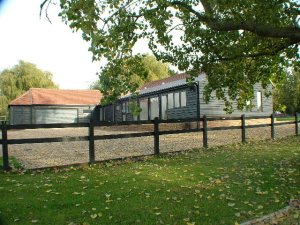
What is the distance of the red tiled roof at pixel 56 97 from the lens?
4212 centimetres

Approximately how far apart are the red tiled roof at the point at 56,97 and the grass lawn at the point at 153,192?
35442 millimetres

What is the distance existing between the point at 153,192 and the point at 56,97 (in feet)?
133

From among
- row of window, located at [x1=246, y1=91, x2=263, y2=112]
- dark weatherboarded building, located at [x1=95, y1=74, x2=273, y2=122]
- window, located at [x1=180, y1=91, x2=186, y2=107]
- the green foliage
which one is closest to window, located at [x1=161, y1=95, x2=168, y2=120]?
dark weatherboarded building, located at [x1=95, y1=74, x2=273, y2=122]

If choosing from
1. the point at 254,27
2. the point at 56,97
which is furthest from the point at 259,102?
the point at 56,97

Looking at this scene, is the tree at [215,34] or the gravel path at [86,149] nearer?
the tree at [215,34]

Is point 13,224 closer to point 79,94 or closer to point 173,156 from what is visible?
point 173,156

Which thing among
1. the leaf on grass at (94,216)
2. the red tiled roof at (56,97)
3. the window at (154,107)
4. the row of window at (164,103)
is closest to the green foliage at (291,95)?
the row of window at (164,103)

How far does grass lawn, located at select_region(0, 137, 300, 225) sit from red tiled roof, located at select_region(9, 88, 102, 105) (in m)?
35.4

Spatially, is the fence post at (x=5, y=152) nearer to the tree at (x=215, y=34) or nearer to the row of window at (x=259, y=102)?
the tree at (x=215, y=34)

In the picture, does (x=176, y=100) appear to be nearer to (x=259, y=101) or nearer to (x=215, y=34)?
(x=259, y=101)

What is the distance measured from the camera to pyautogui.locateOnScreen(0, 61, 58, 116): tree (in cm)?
5228

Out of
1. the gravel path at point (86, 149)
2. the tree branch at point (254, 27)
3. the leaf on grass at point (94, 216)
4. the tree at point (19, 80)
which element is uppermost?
the tree at point (19, 80)

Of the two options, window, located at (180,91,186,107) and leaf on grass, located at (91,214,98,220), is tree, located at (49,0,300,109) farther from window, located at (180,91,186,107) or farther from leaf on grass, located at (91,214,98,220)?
window, located at (180,91,186,107)

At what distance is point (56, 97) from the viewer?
146ft
